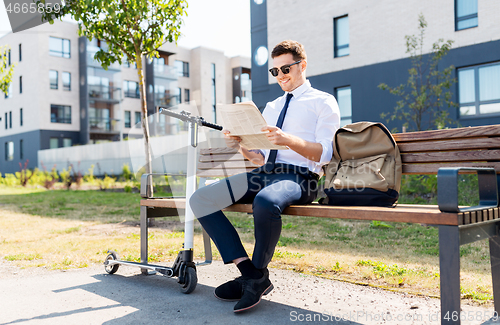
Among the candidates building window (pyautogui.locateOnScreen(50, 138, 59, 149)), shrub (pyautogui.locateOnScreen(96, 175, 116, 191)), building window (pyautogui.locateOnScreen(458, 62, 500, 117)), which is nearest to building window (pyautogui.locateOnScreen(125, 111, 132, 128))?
building window (pyautogui.locateOnScreen(50, 138, 59, 149))

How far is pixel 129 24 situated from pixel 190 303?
16.3 feet

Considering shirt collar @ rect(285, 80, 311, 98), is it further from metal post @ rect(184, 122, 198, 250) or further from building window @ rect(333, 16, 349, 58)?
building window @ rect(333, 16, 349, 58)

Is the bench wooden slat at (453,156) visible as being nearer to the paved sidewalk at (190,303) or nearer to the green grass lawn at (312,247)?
the green grass lawn at (312,247)

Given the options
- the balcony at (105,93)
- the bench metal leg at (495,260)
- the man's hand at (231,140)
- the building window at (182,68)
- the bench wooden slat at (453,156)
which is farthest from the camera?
the building window at (182,68)

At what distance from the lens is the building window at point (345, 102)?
16.5 meters

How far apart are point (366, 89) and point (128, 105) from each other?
2656cm

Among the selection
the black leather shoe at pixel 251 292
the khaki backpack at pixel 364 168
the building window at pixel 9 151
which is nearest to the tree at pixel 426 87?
the khaki backpack at pixel 364 168

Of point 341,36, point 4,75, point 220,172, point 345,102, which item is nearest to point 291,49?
point 220,172

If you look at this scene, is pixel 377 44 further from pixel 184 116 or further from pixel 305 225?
pixel 184 116

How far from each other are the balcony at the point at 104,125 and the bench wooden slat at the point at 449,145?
35.2 meters

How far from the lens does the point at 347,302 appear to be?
297 centimetres

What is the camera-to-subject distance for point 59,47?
33906 mm

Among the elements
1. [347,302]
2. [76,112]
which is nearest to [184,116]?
[347,302]

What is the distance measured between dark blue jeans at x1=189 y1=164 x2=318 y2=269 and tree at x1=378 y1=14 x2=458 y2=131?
32.7ft
